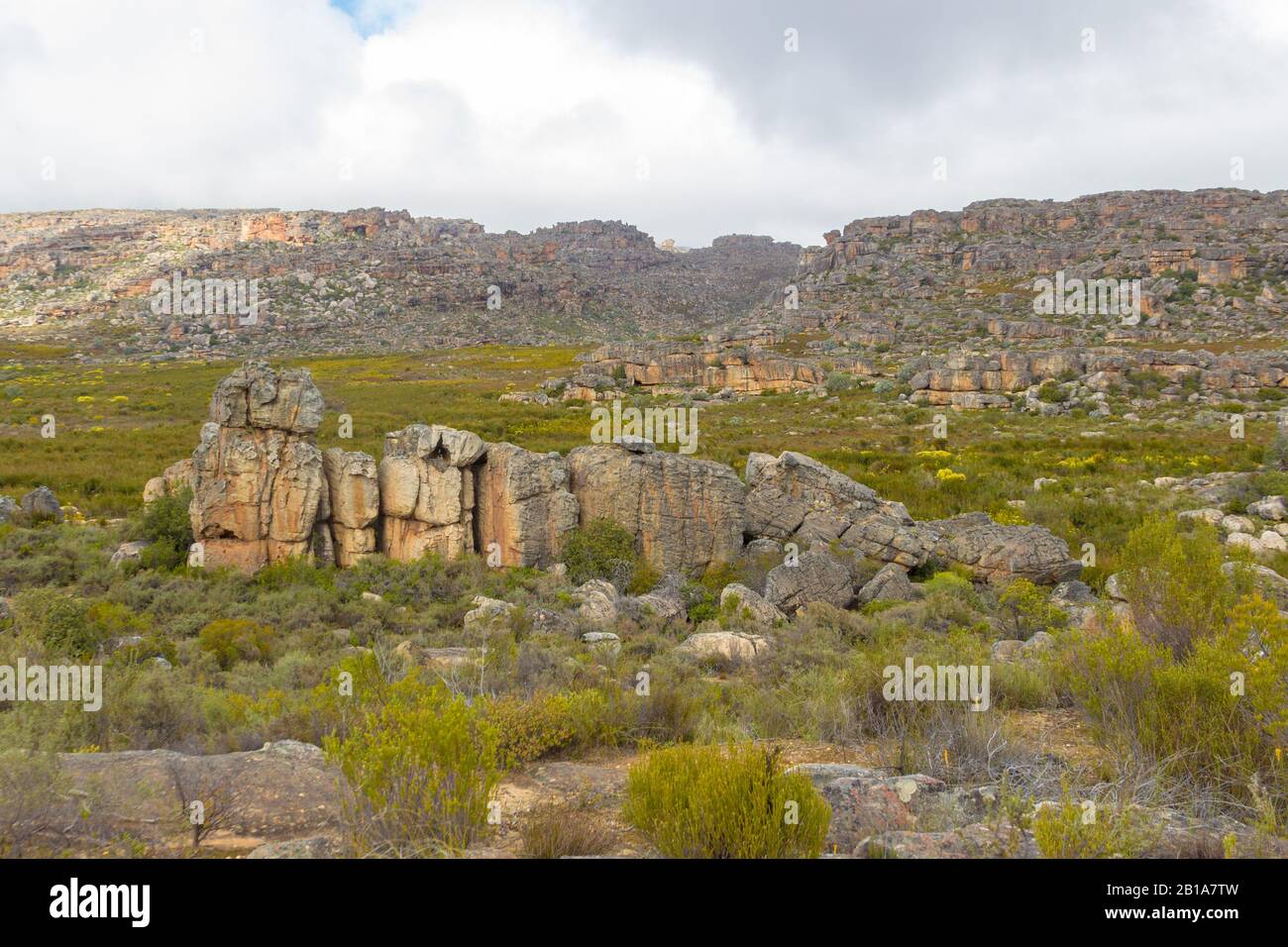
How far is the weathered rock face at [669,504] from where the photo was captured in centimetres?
1537

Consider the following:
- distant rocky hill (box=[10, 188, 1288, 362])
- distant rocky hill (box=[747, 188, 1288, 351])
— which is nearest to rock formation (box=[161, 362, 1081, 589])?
distant rocky hill (box=[10, 188, 1288, 362])

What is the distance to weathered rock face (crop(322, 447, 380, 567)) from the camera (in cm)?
1466

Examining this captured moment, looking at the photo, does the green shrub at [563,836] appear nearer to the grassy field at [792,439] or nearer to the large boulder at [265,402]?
the large boulder at [265,402]

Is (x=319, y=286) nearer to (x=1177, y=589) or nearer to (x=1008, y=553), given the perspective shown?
(x=1008, y=553)

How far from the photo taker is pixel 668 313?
136125mm

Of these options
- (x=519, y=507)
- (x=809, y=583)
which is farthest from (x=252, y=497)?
(x=809, y=583)

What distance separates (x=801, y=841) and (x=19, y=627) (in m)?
11.1

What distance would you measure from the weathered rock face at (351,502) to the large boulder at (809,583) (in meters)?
8.55

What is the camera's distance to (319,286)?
109 m

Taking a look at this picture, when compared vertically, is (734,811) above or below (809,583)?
above

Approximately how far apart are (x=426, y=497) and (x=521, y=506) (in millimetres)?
2074

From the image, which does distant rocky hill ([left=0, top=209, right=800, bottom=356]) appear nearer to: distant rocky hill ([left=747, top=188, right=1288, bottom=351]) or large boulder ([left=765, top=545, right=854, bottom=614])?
distant rocky hill ([left=747, top=188, right=1288, bottom=351])

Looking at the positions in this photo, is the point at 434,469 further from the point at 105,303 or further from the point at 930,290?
the point at 105,303
